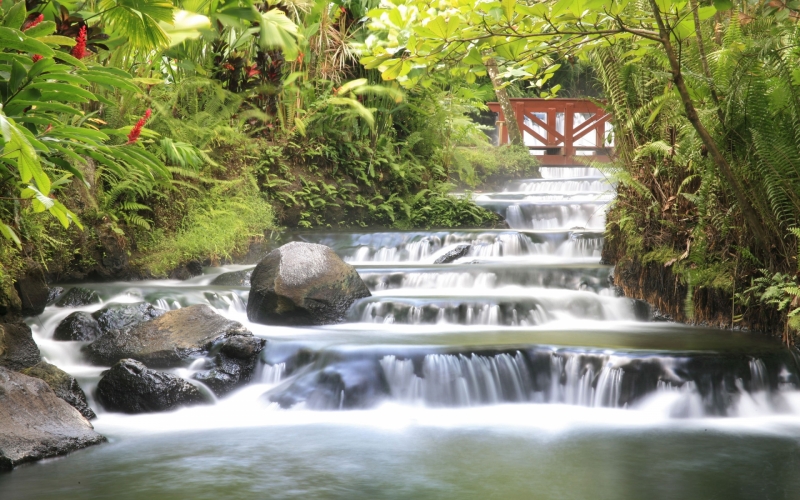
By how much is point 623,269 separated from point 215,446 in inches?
192

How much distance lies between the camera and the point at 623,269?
8.01m

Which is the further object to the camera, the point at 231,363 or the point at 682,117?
the point at 682,117

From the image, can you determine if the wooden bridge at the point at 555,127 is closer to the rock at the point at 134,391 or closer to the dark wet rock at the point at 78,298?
the dark wet rock at the point at 78,298

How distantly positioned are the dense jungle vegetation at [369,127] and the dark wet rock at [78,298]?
476 millimetres

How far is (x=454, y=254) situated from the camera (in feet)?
32.8

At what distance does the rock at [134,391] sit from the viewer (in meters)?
5.48

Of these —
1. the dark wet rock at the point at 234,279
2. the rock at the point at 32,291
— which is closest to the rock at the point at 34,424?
the rock at the point at 32,291

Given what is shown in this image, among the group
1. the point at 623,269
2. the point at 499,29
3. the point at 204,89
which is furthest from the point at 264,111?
the point at 499,29

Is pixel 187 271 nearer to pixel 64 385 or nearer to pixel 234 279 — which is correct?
pixel 234 279

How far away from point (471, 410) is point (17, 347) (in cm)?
349

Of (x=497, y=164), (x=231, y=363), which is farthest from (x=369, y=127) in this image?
(x=231, y=363)

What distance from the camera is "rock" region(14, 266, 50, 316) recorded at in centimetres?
673

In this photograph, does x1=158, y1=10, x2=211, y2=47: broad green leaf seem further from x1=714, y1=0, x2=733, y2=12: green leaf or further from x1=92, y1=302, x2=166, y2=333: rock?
x1=714, y1=0, x2=733, y2=12: green leaf

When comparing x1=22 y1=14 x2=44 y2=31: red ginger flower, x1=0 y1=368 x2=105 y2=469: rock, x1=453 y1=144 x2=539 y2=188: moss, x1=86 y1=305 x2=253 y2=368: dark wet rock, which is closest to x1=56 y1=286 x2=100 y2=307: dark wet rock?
x1=86 y1=305 x2=253 y2=368: dark wet rock
